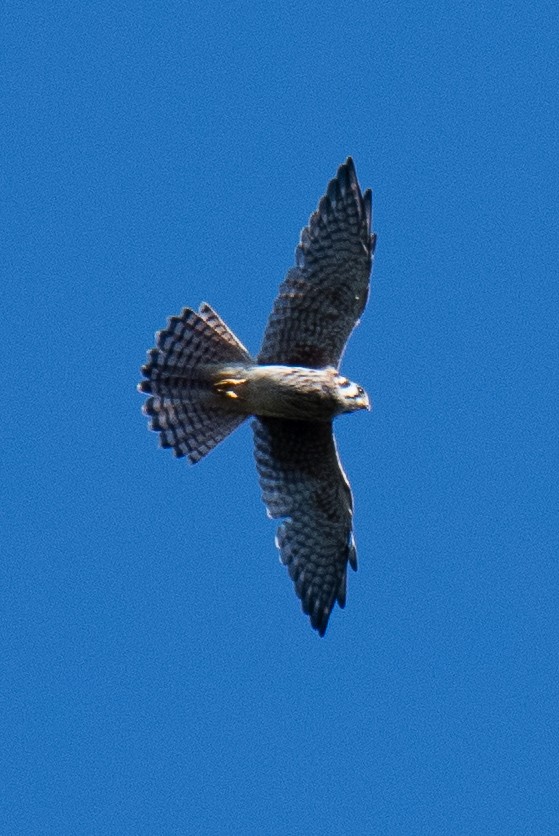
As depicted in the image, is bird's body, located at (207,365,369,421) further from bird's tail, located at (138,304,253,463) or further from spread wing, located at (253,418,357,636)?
spread wing, located at (253,418,357,636)

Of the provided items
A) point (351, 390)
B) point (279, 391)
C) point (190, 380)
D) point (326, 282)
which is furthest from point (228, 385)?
point (326, 282)

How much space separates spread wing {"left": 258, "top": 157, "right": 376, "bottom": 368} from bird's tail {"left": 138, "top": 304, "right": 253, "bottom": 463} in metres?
0.39

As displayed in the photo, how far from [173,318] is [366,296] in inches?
62.0

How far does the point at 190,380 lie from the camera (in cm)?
2108

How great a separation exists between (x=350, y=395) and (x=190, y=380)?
4.47ft

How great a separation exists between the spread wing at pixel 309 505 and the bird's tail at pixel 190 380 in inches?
19.3

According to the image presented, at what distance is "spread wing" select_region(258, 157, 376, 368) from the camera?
20.8 m

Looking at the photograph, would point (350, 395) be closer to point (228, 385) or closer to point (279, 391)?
point (279, 391)

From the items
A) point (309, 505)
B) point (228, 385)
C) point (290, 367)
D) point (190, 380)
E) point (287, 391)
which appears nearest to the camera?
point (287, 391)

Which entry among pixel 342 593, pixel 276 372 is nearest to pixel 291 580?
pixel 342 593

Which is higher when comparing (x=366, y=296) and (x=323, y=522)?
(x=366, y=296)

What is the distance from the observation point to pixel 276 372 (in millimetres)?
20703

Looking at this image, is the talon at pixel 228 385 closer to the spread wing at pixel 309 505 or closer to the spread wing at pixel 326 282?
the spread wing at pixel 326 282

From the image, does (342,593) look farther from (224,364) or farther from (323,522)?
(224,364)
